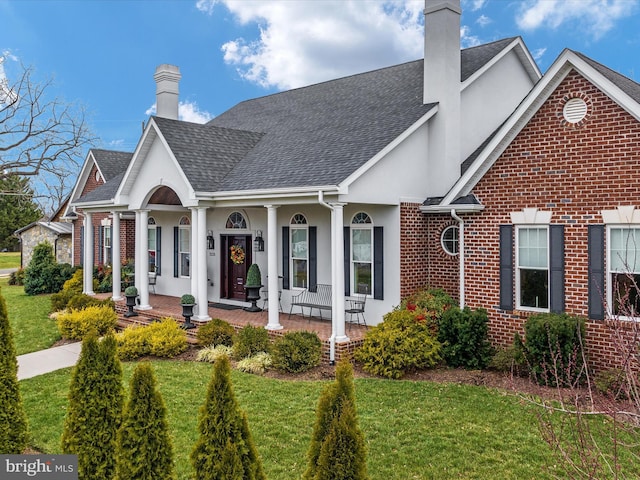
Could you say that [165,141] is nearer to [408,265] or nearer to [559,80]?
[408,265]

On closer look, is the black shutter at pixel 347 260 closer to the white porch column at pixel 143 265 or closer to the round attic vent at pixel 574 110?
the round attic vent at pixel 574 110

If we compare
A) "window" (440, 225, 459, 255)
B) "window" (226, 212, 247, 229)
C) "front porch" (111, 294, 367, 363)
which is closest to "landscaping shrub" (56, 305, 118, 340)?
"front porch" (111, 294, 367, 363)

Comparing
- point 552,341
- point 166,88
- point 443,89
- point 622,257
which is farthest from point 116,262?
point 622,257

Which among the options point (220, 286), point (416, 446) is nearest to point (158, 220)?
point (220, 286)

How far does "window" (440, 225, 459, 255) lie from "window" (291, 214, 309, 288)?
12.6ft

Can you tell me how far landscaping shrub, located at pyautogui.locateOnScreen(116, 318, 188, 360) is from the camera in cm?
1245

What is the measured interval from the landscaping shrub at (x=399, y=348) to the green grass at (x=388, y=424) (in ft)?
1.66

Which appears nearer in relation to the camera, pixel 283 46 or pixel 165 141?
pixel 165 141

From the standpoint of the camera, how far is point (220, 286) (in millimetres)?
17484

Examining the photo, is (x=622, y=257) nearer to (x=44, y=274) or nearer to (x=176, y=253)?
(x=176, y=253)

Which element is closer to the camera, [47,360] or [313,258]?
[47,360]

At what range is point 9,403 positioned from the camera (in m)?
6.81

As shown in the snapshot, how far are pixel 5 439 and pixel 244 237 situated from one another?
10.3 metres

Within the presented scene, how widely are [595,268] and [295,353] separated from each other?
5.98 meters
